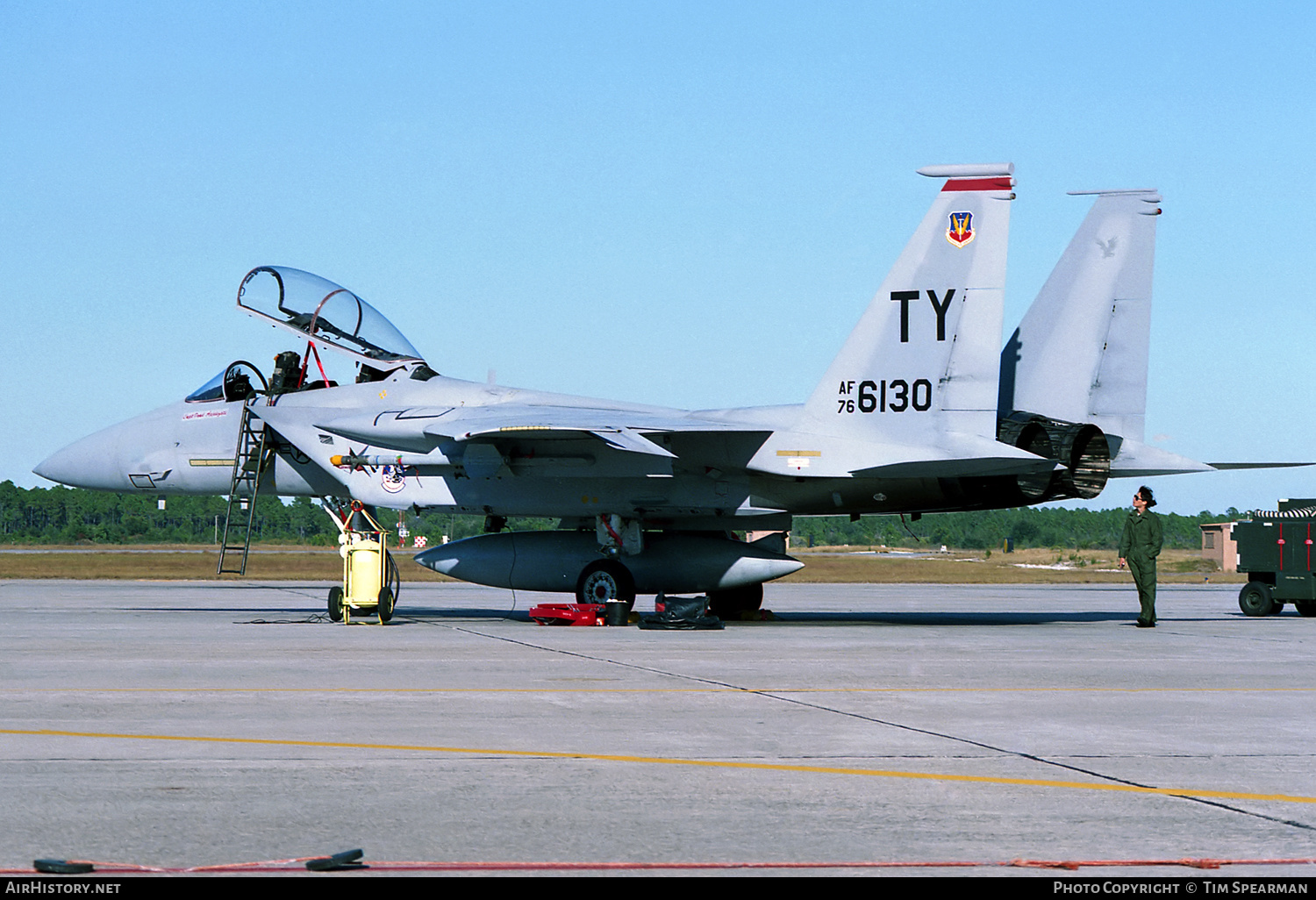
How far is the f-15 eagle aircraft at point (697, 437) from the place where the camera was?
16.3 m

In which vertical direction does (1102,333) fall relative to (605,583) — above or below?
above

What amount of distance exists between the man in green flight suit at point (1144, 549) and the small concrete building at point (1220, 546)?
118 feet

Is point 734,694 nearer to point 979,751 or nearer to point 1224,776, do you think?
point 979,751

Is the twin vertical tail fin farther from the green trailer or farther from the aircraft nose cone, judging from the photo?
the aircraft nose cone

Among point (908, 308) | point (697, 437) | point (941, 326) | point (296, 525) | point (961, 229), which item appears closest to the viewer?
point (961, 229)

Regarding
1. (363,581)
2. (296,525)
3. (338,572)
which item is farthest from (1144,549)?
(296,525)

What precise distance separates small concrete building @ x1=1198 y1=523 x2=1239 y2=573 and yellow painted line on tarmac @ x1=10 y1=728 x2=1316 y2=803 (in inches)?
1925

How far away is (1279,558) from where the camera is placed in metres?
21.5

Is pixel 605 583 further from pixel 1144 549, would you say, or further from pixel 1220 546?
pixel 1220 546

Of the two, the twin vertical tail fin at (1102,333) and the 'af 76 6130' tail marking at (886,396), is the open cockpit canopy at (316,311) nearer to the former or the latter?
the 'af 76 6130' tail marking at (886,396)

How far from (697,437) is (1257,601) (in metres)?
10.4

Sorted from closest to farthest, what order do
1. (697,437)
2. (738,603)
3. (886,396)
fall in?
(886,396) → (697,437) → (738,603)

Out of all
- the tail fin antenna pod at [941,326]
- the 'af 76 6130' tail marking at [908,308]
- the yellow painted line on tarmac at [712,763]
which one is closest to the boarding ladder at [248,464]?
the tail fin antenna pod at [941,326]

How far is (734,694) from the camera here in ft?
31.0
